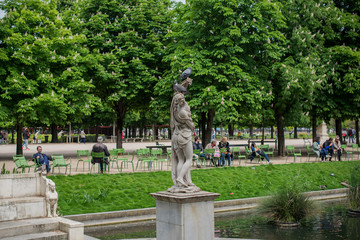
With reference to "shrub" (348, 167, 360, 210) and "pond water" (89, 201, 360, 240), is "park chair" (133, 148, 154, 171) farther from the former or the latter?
"shrub" (348, 167, 360, 210)

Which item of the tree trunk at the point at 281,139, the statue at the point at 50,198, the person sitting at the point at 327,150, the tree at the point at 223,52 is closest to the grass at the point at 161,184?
the statue at the point at 50,198

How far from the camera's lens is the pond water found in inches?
436

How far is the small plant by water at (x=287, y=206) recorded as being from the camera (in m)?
12.5

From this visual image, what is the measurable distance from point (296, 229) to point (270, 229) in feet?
2.42

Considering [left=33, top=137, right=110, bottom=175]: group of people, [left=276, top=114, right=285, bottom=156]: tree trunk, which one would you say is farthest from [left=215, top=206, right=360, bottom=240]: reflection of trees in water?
[left=276, top=114, right=285, bottom=156]: tree trunk

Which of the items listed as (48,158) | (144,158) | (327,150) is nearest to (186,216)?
(48,158)

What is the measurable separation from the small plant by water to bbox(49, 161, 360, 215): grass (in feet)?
2.73

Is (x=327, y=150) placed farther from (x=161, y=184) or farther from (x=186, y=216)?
(x=186, y=216)

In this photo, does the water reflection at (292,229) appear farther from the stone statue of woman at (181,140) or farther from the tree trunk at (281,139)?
the tree trunk at (281,139)

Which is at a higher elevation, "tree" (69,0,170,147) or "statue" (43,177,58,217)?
"tree" (69,0,170,147)

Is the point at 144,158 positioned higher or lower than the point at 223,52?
lower

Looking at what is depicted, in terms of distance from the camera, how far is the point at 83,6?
32375mm

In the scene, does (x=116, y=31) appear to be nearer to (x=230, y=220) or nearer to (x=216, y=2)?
(x=216, y=2)

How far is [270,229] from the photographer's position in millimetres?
11914
